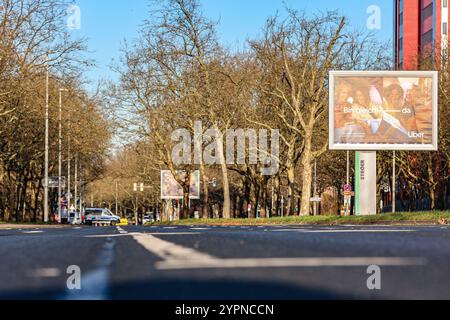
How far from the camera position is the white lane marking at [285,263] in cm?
461

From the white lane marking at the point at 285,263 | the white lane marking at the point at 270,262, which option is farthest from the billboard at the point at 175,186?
the white lane marking at the point at 285,263

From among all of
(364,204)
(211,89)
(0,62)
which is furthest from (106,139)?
(364,204)

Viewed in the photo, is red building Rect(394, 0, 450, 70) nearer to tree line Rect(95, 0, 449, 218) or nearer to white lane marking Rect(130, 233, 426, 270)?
tree line Rect(95, 0, 449, 218)

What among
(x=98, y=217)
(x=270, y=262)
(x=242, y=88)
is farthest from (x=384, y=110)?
(x=98, y=217)

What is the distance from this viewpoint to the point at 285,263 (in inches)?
187

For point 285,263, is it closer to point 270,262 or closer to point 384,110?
point 270,262

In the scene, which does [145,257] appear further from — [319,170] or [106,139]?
[319,170]

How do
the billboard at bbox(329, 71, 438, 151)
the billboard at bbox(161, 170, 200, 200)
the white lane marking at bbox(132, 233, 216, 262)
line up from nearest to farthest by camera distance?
the white lane marking at bbox(132, 233, 216, 262)
the billboard at bbox(329, 71, 438, 151)
the billboard at bbox(161, 170, 200, 200)

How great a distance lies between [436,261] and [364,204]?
122ft

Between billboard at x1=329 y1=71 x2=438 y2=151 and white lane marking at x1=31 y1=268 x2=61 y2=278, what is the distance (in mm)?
33292

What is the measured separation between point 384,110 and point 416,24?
56.2 meters

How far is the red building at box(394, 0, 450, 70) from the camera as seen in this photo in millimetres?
82812

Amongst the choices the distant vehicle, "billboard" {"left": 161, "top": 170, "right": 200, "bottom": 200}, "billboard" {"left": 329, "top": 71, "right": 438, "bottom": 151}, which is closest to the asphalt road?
"billboard" {"left": 329, "top": 71, "right": 438, "bottom": 151}

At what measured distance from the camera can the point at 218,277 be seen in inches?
167
